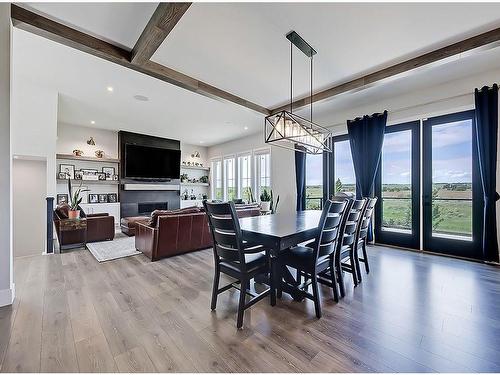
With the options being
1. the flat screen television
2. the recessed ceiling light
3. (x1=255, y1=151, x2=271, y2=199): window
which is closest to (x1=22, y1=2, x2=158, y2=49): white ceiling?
the recessed ceiling light

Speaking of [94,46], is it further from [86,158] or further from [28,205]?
[86,158]

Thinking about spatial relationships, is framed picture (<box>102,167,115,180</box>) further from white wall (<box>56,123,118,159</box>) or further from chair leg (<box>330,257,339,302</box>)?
chair leg (<box>330,257,339,302</box>)

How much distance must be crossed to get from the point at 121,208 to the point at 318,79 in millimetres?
6411

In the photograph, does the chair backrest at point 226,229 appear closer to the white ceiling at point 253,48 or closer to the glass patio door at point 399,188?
the white ceiling at point 253,48

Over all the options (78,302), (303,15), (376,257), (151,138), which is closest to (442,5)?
(303,15)

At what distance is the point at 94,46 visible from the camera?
280 centimetres

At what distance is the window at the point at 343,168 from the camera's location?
5152 mm

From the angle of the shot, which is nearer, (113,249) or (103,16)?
(103,16)

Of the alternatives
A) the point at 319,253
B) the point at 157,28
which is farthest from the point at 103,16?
the point at 319,253

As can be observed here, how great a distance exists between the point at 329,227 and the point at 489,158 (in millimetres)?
3186

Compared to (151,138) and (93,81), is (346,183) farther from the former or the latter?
(151,138)

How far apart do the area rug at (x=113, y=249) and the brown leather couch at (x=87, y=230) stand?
0.16 metres

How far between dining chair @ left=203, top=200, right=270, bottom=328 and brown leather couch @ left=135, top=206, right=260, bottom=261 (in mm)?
1673

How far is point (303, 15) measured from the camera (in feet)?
8.04
